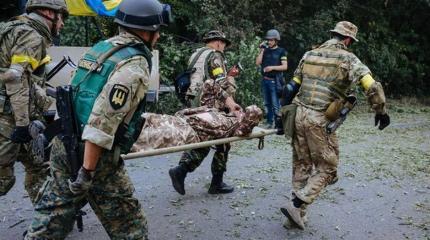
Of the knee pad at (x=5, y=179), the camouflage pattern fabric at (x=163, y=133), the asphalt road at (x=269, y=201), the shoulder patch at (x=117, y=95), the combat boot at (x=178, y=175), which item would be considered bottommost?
the asphalt road at (x=269, y=201)

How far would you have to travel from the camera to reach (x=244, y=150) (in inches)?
317

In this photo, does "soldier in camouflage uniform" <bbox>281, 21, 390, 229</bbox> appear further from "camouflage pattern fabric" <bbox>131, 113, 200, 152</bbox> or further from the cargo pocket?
"camouflage pattern fabric" <bbox>131, 113, 200, 152</bbox>

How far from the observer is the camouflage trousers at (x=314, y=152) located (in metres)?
4.61

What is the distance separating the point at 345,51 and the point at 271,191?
2.01 metres

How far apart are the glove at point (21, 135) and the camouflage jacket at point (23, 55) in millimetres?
35

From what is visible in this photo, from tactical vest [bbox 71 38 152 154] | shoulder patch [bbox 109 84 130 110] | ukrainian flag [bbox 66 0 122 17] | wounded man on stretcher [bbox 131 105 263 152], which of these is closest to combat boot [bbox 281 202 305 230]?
wounded man on stretcher [bbox 131 105 263 152]

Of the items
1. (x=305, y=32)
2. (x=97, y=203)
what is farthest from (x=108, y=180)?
(x=305, y=32)

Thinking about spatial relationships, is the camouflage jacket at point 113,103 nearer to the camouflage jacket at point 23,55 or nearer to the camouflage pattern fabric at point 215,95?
the camouflage jacket at point 23,55

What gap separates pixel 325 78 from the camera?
4621 millimetres

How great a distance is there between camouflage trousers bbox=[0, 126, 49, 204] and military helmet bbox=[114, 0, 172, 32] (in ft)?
5.14

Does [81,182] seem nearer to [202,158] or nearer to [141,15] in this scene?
[141,15]

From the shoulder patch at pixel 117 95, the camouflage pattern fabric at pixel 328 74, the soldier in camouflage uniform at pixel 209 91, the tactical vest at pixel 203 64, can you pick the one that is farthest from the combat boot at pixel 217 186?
the shoulder patch at pixel 117 95

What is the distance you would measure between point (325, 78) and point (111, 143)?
245cm

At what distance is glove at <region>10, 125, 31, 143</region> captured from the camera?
12.3 feet
